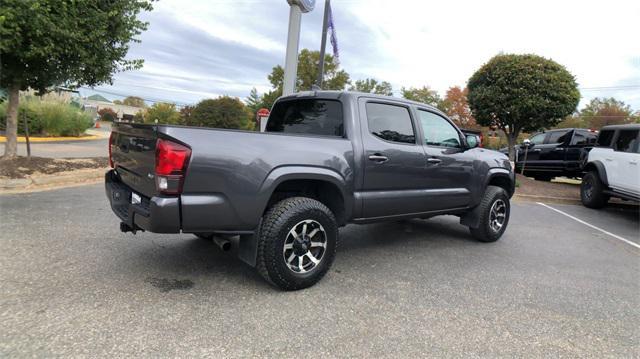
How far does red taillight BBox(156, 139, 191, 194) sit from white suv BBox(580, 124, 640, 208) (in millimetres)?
8278

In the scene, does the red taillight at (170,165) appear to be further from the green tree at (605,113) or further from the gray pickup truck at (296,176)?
the green tree at (605,113)

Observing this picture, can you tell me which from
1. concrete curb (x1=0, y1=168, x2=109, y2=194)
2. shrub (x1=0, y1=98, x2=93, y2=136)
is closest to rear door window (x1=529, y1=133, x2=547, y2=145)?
concrete curb (x1=0, y1=168, x2=109, y2=194)

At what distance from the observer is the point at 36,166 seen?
311 inches

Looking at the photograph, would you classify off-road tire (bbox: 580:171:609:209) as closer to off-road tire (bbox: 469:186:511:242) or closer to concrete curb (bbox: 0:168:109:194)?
off-road tire (bbox: 469:186:511:242)

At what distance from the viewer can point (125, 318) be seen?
278 cm

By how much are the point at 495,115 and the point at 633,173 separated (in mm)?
5213

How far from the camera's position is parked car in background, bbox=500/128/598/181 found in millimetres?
11742

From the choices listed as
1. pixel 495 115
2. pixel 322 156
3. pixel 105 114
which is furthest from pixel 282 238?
pixel 105 114

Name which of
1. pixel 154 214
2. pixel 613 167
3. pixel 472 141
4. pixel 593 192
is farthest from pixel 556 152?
pixel 154 214

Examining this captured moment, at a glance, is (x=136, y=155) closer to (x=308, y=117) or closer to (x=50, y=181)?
(x=308, y=117)

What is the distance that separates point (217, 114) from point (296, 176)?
24.6m

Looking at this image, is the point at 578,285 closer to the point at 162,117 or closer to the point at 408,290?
the point at 408,290

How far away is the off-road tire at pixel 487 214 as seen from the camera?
5.30 metres

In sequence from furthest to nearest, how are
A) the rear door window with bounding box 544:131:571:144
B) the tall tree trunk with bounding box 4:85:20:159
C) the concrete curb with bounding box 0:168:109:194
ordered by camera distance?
1. the rear door window with bounding box 544:131:571:144
2. the tall tree trunk with bounding box 4:85:20:159
3. the concrete curb with bounding box 0:168:109:194
